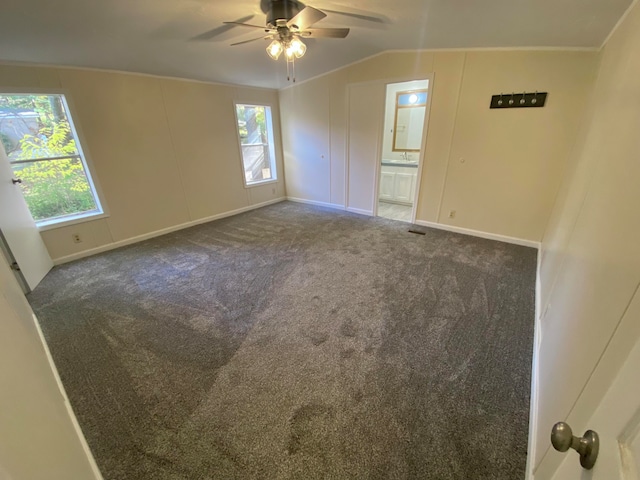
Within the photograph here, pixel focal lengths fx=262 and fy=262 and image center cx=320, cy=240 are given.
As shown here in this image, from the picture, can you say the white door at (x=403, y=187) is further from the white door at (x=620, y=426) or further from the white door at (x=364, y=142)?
the white door at (x=620, y=426)

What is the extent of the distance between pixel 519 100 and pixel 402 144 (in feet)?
8.42

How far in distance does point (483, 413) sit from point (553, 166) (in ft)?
10.0

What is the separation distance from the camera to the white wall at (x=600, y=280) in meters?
0.64

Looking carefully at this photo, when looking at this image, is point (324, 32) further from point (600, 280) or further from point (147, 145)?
point (147, 145)

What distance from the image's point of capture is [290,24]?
7.20 feet

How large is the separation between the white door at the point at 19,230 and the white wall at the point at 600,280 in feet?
13.6

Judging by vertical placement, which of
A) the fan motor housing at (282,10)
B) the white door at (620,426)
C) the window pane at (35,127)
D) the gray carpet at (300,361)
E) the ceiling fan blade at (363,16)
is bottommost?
the gray carpet at (300,361)

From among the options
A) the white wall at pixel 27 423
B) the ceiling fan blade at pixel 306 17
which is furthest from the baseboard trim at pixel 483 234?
the white wall at pixel 27 423

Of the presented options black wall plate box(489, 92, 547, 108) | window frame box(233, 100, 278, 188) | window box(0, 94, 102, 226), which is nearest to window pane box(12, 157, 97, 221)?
window box(0, 94, 102, 226)

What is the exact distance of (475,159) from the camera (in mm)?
3514

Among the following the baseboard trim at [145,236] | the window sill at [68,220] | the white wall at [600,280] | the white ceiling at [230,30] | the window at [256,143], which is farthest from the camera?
the window at [256,143]

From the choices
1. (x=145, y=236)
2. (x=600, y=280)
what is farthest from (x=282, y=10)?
(x=145, y=236)

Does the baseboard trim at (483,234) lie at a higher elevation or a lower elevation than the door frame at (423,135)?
lower

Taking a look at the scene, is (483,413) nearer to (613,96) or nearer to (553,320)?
(553,320)
